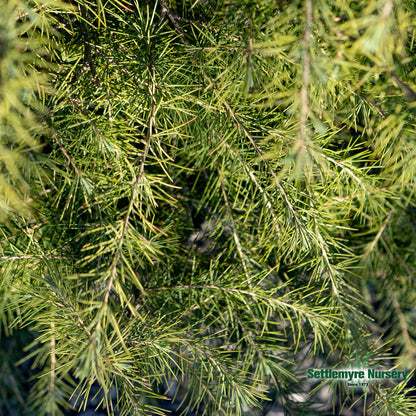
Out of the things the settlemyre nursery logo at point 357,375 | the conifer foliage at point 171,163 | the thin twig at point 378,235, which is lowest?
the settlemyre nursery logo at point 357,375

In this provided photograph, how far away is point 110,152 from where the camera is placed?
0.45 meters

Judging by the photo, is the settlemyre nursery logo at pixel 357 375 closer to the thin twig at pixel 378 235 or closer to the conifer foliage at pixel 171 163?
the conifer foliage at pixel 171 163

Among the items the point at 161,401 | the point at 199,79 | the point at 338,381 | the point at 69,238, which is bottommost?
the point at 161,401

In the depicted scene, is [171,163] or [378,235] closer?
[171,163]

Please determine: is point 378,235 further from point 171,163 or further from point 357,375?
point 171,163

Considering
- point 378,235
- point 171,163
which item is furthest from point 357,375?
point 171,163

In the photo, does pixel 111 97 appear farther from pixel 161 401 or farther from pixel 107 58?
pixel 161 401

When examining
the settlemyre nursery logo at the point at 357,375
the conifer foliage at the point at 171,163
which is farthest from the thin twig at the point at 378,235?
the settlemyre nursery logo at the point at 357,375

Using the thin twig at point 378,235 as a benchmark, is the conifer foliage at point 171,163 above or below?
above

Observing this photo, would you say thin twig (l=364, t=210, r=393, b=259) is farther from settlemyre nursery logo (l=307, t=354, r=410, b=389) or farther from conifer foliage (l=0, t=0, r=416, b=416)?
settlemyre nursery logo (l=307, t=354, r=410, b=389)

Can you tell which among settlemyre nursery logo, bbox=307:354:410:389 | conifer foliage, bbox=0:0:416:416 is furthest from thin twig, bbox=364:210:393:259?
settlemyre nursery logo, bbox=307:354:410:389

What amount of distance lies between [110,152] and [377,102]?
33 cm

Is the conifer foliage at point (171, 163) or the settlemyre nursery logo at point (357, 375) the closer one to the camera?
the conifer foliage at point (171, 163)

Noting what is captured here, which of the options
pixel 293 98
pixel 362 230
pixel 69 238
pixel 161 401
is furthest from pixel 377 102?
pixel 161 401
